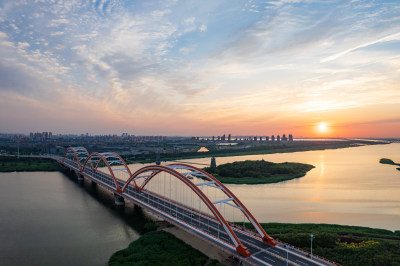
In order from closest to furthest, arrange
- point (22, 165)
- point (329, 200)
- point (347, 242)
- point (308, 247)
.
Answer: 1. point (308, 247)
2. point (347, 242)
3. point (329, 200)
4. point (22, 165)

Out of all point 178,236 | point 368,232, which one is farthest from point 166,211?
point 368,232

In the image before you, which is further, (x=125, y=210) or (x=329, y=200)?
(x=329, y=200)

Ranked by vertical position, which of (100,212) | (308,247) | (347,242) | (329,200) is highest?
(308,247)

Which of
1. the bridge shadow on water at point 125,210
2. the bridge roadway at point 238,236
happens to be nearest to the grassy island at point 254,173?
the bridge shadow on water at point 125,210

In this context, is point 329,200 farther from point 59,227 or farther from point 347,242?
point 59,227

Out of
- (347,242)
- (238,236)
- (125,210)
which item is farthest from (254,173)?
(238,236)
